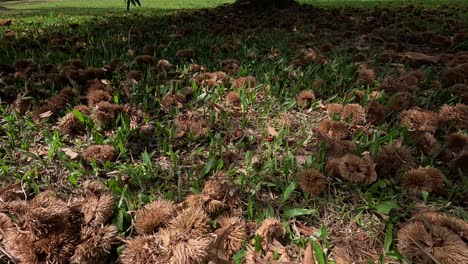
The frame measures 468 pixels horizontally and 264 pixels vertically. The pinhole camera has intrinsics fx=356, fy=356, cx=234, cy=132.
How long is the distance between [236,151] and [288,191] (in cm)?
46

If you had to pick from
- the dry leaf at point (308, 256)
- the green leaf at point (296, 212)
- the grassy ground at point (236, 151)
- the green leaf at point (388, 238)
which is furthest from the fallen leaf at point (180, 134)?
the green leaf at point (388, 238)

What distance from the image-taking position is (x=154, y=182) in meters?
1.74

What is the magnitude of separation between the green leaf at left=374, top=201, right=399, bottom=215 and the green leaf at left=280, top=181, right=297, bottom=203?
0.36 metres

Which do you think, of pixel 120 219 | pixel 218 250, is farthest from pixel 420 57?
pixel 120 219

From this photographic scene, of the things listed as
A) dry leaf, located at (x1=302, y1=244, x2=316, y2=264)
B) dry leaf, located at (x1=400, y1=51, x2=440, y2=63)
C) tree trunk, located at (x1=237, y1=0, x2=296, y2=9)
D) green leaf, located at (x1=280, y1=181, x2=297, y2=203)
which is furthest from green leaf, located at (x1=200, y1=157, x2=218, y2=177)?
tree trunk, located at (x1=237, y1=0, x2=296, y2=9)

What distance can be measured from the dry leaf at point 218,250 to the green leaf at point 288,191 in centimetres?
37

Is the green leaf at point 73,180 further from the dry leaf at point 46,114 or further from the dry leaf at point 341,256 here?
the dry leaf at point 341,256

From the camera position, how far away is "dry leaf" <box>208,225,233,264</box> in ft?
4.05

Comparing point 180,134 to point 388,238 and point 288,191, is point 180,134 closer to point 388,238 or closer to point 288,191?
point 288,191

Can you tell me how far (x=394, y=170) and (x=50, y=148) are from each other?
1781mm

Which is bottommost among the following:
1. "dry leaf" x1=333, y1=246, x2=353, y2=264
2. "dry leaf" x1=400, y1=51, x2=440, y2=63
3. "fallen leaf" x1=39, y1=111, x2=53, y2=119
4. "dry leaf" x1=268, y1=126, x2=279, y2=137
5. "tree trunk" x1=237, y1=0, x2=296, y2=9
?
"dry leaf" x1=333, y1=246, x2=353, y2=264

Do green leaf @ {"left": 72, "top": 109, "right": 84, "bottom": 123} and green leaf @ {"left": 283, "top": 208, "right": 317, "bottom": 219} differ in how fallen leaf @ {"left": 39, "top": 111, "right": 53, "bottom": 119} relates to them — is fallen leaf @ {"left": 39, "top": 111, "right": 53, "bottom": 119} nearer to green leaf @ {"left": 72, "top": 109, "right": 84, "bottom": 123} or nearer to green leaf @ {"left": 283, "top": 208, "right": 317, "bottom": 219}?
green leaf @ {"left": 72, "top": 109, "right": 84, "bottom": 123}

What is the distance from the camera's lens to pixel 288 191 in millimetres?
1608

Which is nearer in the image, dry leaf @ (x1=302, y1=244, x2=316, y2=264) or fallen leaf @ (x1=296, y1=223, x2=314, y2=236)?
dry leaf @ (x1=302, y1=244, x2=316, y2=264)
